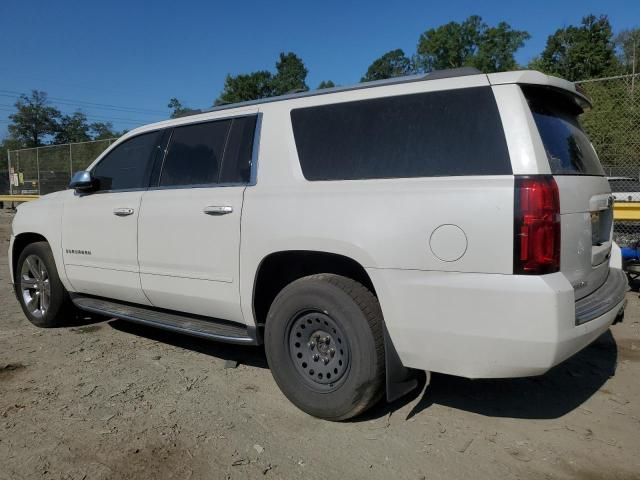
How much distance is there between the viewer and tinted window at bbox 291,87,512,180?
9.18ft

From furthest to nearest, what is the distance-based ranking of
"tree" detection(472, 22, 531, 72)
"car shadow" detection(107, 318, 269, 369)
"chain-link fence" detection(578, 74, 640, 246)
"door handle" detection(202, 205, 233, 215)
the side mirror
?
"tree" detection(472, 22, 531, 72) → "chain-link fence" detection(578, 74, 640, 246) → the side mirror → "car shadow" detection(107, 318, 269, 369) → "door handle" detection(202, 205, 233, 215)

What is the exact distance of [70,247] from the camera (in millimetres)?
4855

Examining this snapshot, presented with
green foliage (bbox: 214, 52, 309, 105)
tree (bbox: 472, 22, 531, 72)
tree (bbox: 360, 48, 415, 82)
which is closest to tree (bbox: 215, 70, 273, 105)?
green foliage (bbox: 214, 52, 309, 105)

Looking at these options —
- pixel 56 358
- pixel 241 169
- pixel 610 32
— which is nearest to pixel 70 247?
pixel 56 358

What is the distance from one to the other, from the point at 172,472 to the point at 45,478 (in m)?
0.63

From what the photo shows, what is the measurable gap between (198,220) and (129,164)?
4.25ft

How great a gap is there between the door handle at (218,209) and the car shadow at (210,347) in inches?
53.8

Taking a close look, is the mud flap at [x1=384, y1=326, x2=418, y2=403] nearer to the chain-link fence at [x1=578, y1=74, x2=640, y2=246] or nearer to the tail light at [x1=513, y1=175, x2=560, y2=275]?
the tail light at [x1=513, y1=175, x2=560, y2=275]

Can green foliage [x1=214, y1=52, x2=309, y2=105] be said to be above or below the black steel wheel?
above

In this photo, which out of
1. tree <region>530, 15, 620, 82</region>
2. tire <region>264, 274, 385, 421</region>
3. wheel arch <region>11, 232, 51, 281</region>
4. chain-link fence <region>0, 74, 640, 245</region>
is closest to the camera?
tire <region>264, 274, 385, 421</region>

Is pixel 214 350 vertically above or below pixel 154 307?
below

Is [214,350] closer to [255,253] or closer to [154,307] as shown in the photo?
[154,307]

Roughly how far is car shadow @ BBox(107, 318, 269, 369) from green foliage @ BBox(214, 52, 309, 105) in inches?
2397

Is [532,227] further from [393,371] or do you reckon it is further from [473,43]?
[473,43]
